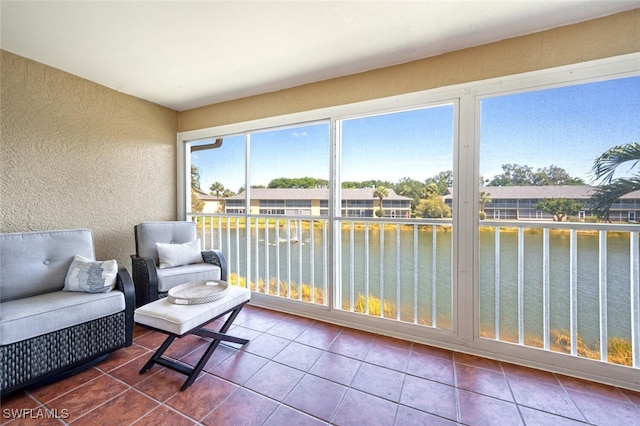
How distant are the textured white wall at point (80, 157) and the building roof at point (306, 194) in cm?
112

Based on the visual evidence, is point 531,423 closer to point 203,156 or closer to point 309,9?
point 309,9

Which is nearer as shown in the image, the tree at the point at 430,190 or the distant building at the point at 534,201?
the distant building at the point at 534,201

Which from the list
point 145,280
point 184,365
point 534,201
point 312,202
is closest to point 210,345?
point 184,365

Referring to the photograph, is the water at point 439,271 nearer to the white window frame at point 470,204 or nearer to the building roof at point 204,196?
the white window frame at point 470,204

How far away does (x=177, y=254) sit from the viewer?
293cm

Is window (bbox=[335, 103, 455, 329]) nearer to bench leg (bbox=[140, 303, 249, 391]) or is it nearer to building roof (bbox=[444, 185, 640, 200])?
building roof (bbox=[444, 185, 640, 200])

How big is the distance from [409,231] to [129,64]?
10.3 ft

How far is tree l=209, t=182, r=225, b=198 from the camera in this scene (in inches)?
143

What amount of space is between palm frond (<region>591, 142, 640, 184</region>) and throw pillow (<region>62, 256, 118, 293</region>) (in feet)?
12.4

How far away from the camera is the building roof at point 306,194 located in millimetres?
2678

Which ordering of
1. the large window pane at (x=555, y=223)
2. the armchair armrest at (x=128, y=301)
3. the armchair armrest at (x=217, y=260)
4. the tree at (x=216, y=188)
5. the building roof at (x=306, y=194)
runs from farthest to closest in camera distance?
1. the tree at (x=216, y=188)
2. the armchair armrest at (x=217, y=260)
3. the building roof at (x=306, y=194)
4. the armchair armrest at (x=128, y=301)
5. the large window pane at (x=555, y=223)

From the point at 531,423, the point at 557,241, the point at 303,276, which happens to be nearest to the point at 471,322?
the point at 531,423

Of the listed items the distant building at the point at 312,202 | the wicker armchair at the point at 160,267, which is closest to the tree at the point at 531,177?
the distant building at the point at 312,202

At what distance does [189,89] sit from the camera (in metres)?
3.08
